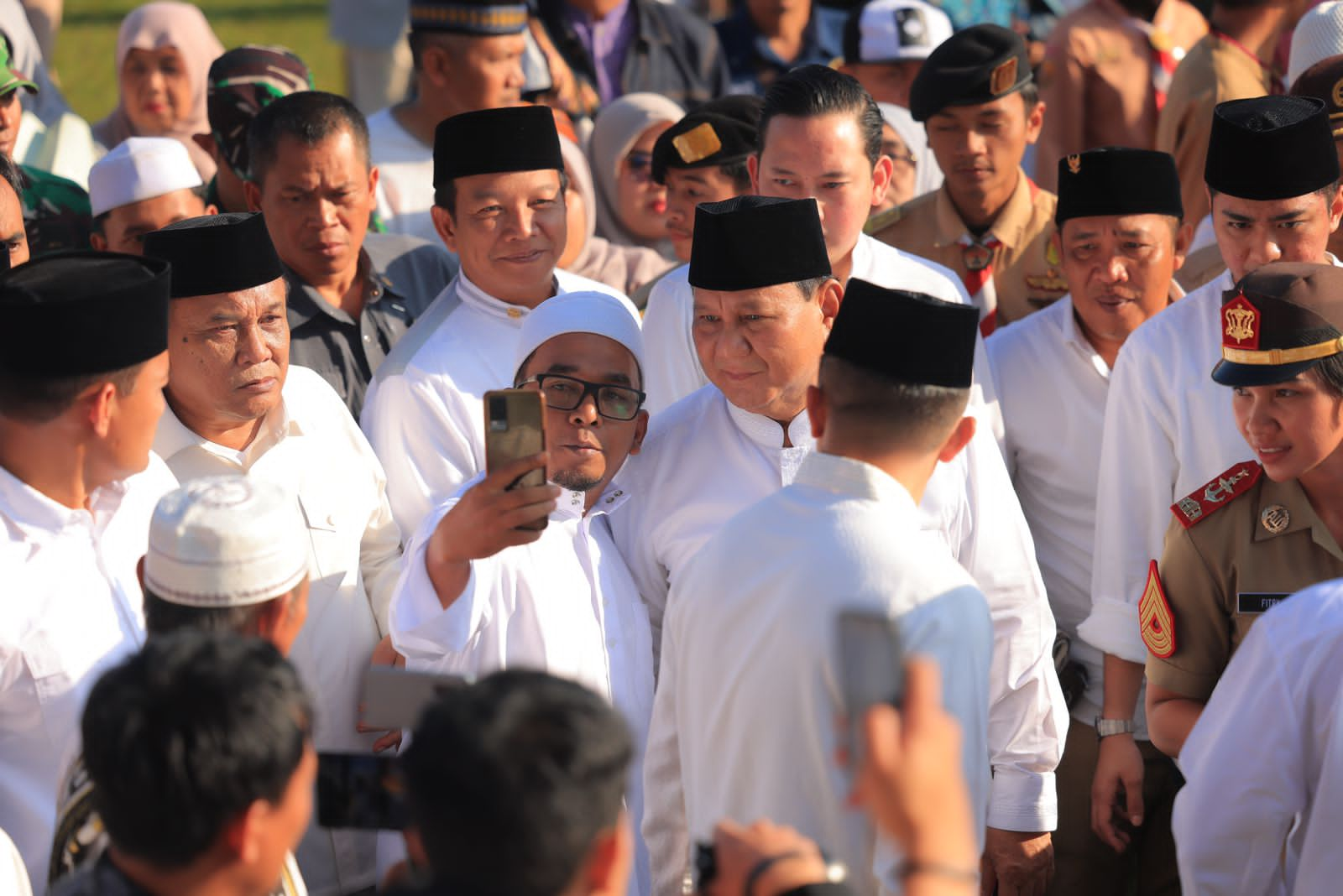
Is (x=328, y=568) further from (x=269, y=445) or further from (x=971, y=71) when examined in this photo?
(x=971, y=71)

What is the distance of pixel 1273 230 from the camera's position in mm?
3994

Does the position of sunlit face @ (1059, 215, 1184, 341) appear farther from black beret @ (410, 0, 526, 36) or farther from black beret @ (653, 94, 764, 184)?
black beret @ (410, 0, 526, 36)

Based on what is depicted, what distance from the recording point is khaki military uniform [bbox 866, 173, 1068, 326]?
495 cm

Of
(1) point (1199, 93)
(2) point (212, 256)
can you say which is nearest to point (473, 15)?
(2) point (212, 256)

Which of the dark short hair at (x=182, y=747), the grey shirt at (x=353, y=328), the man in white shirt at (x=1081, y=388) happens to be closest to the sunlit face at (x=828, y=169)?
the man in white shirt at (x=1081, y=388)

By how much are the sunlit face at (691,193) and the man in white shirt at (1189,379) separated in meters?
1.60

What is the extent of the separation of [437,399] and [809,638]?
1.78 m

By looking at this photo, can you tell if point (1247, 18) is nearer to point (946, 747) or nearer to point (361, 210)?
point (361, 210)

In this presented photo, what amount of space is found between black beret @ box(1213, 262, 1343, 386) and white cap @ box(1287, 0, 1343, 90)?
7.23ft

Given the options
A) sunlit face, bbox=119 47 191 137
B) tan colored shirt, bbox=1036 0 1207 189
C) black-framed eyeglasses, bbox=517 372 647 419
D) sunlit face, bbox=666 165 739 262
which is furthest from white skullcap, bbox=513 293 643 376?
sunlit face, bbox=119 47 191 137

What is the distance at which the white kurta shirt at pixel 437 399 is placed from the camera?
3924 millimetres

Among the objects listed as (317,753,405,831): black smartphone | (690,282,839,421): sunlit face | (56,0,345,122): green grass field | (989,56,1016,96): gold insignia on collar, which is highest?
(56,0,345,122): green grass field

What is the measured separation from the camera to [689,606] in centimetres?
271

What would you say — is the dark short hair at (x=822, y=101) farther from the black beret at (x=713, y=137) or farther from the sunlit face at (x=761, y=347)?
the sunlit face at (x=761, y=347)
